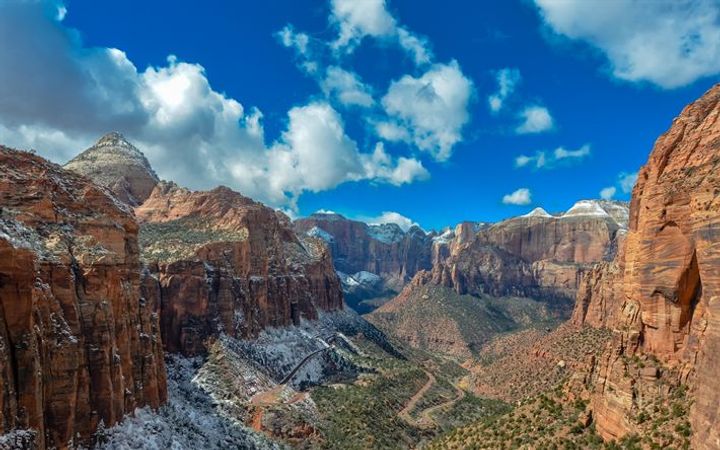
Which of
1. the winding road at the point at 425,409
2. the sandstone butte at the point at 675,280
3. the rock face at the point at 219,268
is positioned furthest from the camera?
the winding road at the point at 425,409

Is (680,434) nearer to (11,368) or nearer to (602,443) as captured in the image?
(602,443)

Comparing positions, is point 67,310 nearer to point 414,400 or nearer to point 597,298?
point 414,400

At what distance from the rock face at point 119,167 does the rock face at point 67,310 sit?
72.0 metres

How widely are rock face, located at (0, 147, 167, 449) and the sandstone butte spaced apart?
39052 mm

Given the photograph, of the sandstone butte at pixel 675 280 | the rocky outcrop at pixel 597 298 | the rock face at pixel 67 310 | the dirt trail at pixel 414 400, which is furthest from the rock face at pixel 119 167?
the sandstone butte at pixel 675 280

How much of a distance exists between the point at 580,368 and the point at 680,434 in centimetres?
1733

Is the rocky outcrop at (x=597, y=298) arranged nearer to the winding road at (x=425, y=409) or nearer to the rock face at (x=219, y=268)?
the winding road at (x=425, y=409)

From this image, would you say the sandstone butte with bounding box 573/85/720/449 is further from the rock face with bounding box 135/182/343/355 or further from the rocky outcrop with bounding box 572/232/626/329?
the rock face with bounding box 135/182/343/355

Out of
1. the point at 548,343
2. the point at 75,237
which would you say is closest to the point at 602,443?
the point at 75,237

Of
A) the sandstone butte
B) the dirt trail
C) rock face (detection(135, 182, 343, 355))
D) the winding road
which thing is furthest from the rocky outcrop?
the sandstone butte

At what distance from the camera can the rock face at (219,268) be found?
86188mm

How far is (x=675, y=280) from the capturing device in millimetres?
32750

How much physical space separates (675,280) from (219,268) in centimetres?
7555

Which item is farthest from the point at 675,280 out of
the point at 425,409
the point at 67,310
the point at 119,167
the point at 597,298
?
the point at 119,167
